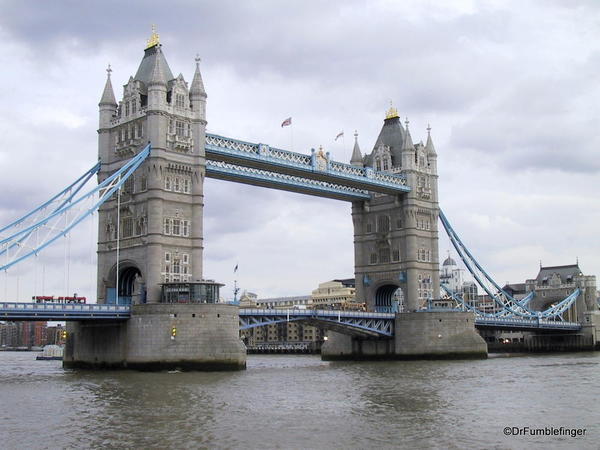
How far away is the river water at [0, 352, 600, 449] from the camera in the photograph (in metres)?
31.3

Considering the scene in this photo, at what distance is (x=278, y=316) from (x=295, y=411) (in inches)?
1614

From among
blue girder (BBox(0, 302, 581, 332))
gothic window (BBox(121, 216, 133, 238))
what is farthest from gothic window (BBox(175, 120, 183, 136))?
blue girder (BBox(0, 302, 581, 332))

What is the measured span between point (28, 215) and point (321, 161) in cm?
3380

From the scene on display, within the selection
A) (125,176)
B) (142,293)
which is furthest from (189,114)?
(142,293)

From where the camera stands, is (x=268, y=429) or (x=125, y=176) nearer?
(x=268, y=429)

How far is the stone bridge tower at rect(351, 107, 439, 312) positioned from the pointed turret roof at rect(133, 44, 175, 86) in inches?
1411

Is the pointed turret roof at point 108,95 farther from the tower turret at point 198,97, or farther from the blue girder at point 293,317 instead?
the blue girder at point 293,317

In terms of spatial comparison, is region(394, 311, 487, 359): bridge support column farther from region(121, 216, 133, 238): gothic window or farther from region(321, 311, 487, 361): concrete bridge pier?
region(121, 216, 133, 238): gothic window

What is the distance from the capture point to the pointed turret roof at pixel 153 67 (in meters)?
75.9

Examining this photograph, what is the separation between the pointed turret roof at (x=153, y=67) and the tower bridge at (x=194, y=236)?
147mm

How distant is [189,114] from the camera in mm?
77125

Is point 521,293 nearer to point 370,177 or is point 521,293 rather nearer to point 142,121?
point 370,177

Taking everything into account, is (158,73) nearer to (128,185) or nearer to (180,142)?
(180,142)

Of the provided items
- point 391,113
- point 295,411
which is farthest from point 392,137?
point 295,411
